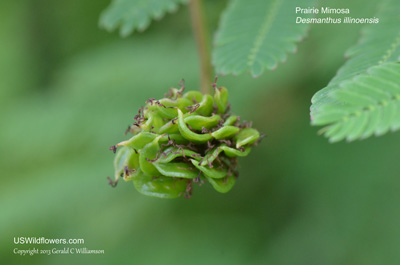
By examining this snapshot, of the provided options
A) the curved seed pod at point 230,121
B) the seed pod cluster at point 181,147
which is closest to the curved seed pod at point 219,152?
the seed pod cluster at point 181,147

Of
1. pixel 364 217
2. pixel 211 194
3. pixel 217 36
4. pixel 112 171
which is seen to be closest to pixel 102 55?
pixel 112 171

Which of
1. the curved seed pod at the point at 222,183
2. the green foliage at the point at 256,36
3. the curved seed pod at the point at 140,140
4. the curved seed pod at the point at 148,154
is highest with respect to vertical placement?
the green foliage at the point at 256,36

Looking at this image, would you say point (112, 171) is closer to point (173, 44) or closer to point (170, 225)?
point (170, 225)

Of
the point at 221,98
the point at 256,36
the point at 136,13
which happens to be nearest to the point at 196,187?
the point at 136,13

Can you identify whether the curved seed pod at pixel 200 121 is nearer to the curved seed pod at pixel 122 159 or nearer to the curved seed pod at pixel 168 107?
the curved seed pod at pixel 168 107

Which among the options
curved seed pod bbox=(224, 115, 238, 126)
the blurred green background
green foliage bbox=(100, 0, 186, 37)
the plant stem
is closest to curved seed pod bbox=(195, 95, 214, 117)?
curved seed pod bbox=(224, 115, 238, 126)

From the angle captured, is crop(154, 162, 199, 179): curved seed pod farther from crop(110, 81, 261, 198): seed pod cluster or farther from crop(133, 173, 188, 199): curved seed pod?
crop(133, 173, 188, 199): curved seed pod
